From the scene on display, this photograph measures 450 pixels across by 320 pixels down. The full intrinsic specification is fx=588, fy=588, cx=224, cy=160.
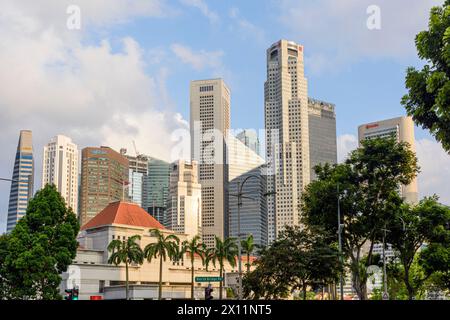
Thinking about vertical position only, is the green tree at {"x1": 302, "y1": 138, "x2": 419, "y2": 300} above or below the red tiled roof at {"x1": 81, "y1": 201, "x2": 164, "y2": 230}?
below

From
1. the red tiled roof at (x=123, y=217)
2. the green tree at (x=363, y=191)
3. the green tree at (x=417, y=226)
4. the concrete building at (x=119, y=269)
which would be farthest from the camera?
the red tiled roof at (x=123, y=217)

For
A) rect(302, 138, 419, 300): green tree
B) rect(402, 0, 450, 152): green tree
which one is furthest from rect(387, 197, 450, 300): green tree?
rect(402, 0, 450, 152): green tree

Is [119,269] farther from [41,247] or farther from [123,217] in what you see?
[41,247]

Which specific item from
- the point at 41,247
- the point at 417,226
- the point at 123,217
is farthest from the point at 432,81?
the point at 123,217

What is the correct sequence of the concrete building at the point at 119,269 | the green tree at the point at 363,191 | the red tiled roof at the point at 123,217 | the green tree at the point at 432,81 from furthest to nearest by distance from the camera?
the red tiled roof at the point at 123,217 < the concrete building at the point at 119,269 < the green tree at the point at 363,191 < the green tree at the point at 432,81

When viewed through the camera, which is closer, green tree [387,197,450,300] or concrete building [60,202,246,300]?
green tree [387,197,450,300]

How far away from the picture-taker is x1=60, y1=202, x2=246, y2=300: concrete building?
8719cm

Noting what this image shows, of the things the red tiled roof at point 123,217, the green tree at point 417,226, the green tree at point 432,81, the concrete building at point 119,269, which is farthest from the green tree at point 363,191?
the red tiled roof at point 123,217

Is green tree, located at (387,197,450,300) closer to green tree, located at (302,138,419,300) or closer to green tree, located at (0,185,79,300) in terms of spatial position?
green tree, located at (302,138,419,300)

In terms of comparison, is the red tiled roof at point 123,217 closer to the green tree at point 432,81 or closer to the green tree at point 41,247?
the green tree at point 41,247

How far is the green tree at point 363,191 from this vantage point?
5222 centimetres

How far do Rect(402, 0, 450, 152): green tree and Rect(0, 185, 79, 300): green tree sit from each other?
36380 millimetres

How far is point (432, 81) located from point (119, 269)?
78.2 meters
